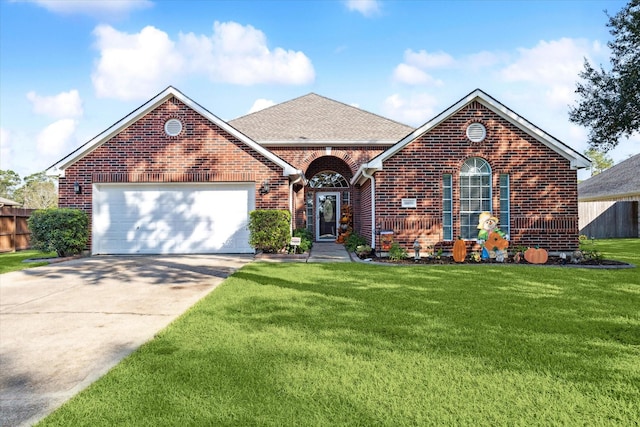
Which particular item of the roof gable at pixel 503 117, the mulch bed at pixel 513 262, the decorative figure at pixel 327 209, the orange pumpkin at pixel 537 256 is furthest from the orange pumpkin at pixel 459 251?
the decorative figure at pixel 327 209

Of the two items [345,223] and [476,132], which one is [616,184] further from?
[476,132]

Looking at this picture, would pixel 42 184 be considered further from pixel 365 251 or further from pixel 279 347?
pixel 279 347

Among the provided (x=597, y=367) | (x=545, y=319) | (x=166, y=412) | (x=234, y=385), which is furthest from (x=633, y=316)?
(x=166, y=412)

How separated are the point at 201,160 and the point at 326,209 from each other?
322 inches

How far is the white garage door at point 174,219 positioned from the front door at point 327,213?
22.8 ft

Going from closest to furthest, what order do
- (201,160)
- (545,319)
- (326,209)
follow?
(545,319) → (201,160) → (326,209)

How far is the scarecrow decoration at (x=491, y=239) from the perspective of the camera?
437 inches

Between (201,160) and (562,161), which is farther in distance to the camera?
(201,160)

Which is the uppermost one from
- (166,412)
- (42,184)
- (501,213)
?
(42,184)

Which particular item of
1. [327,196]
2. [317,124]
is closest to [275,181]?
[327,196]

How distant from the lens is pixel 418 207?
12.3 meters

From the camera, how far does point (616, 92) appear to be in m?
16.4

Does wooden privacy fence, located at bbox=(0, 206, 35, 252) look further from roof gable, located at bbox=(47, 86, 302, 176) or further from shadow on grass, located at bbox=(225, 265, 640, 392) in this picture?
shadow on grass, located at bbox=(225, 265, 640, 392)

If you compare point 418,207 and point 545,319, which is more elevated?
point 418,207
